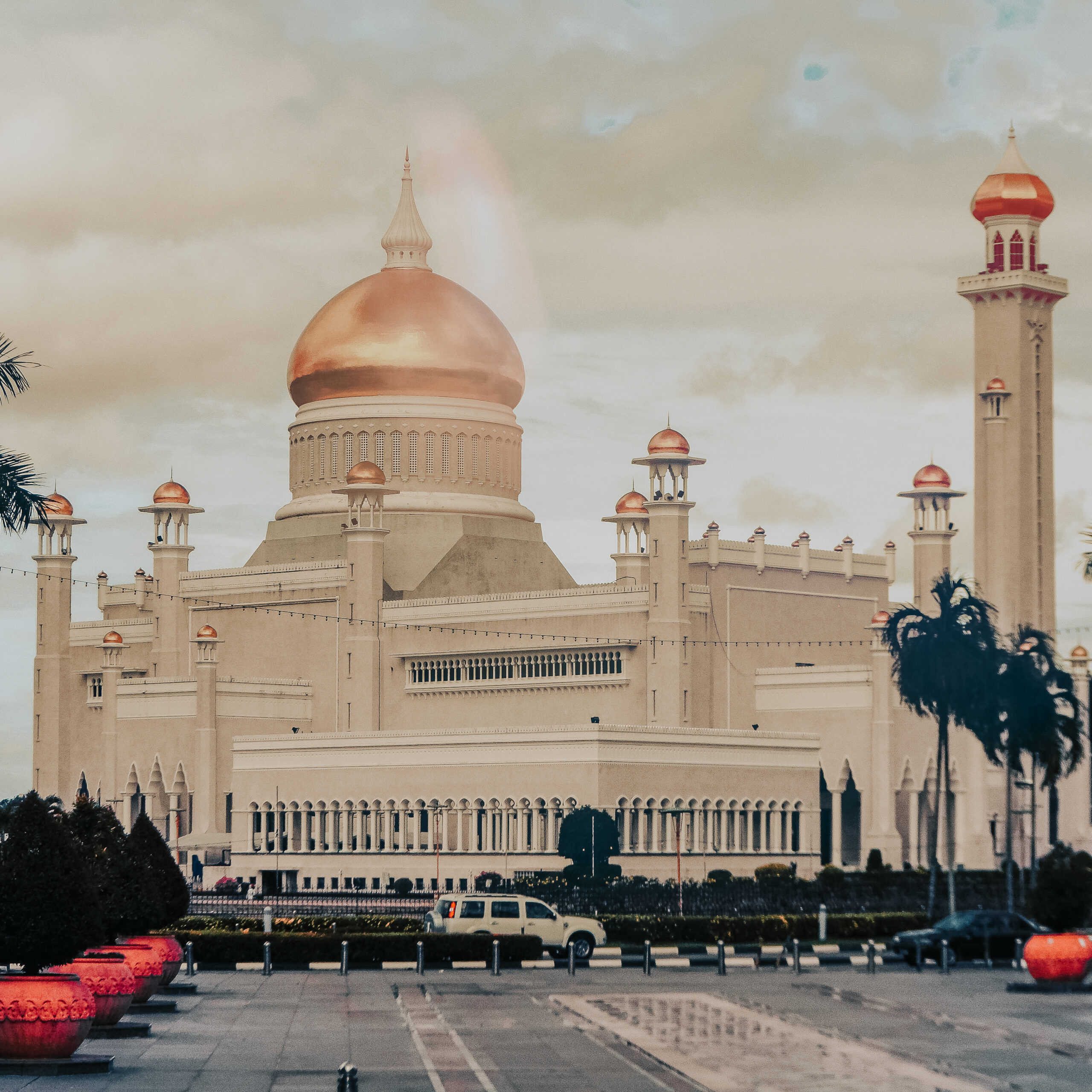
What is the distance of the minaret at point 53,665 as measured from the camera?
300 feet

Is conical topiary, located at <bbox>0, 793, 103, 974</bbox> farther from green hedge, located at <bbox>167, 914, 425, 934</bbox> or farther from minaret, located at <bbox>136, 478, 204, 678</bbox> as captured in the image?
minaret, located at <bbox>136, 478, 204, 678</bbox>

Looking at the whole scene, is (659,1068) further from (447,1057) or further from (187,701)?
(187,701)

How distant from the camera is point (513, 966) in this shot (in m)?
42.7

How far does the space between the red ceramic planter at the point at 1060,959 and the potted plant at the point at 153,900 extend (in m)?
14.1

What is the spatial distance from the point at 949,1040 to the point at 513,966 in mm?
16746

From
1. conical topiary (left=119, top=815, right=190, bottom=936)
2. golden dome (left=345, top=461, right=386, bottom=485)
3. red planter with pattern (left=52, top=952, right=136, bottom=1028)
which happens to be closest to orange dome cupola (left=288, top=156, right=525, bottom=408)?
golden dome (left=345, top=461, right=386, bottom=485)

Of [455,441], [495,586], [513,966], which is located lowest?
[513,966]

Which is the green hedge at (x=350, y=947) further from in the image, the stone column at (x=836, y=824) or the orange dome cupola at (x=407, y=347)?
the orange dome cupola at (x=407, y=347)

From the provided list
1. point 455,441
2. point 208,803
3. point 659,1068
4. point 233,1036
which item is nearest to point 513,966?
point 233,1036

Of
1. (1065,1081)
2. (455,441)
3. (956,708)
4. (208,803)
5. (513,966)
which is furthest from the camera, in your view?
(455,441)

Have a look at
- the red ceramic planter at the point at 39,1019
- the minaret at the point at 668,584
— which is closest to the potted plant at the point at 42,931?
the red ceramic planter at the point at 39,1019

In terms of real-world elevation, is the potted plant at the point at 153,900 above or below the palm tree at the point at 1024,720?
below

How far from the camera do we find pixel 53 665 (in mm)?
92125

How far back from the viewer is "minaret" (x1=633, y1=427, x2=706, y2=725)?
247 feet
